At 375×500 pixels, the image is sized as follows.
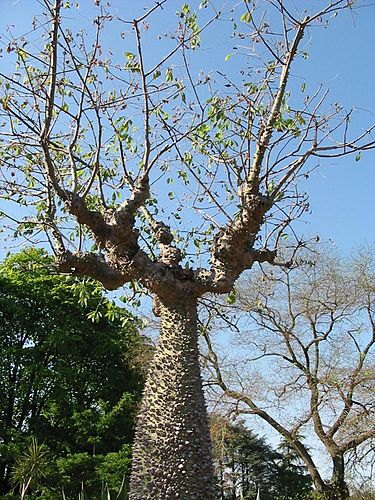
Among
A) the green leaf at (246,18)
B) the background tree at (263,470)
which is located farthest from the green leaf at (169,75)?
the background tree at (263,470)

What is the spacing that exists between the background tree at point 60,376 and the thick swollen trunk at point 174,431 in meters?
10.0

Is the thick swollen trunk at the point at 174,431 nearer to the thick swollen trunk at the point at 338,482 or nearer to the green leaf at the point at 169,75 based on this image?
the green leaf at the point at 169,75

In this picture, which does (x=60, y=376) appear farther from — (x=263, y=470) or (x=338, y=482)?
(x=263, y=470)

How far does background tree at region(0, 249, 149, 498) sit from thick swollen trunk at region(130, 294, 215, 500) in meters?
10.0

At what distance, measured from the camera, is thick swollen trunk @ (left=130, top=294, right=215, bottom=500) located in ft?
11.6

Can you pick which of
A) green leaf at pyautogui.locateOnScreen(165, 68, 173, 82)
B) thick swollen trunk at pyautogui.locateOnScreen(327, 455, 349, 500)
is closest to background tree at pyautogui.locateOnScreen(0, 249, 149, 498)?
thick swollen trunk at pyautogui.locateOnScreen(327, 455, 349, 500)

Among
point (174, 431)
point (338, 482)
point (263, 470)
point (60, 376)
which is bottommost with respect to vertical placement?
point (174, 431)

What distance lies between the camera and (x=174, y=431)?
12.0 feet

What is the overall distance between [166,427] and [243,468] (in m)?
18.0

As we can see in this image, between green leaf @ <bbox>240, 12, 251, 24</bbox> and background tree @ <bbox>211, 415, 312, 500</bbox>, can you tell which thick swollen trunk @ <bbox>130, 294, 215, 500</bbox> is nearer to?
green leaf @ <bbox>240, 12, 251, 24</bbox>

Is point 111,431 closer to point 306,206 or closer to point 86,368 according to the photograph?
point 86,368

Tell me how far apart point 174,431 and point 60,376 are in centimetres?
1201

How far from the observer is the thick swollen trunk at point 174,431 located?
3.55 meters

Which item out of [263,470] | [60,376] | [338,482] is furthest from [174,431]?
[263,470]
